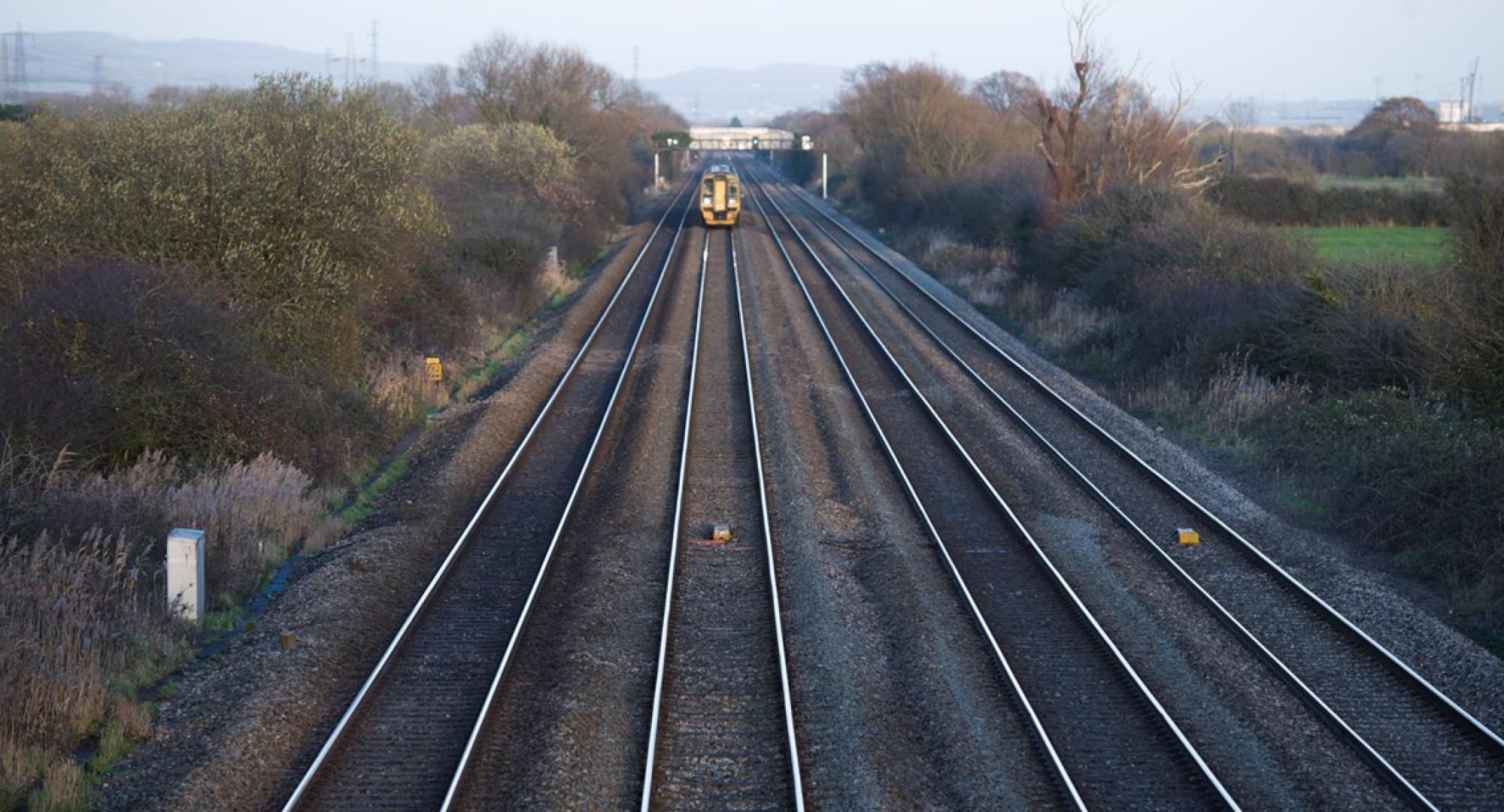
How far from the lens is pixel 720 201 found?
47812 mm

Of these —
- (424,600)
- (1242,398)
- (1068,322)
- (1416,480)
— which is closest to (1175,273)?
(1068,322)

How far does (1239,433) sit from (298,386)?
39.2ft

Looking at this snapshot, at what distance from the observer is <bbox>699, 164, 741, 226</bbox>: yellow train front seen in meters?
47.8

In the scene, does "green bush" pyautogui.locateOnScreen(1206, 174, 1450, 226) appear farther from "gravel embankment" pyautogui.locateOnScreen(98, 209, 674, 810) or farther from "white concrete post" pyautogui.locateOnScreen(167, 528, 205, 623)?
"white concrete post" pyautogui.locateOnScreen(167, 528, 205, 623)

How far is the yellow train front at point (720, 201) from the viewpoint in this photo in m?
47.8

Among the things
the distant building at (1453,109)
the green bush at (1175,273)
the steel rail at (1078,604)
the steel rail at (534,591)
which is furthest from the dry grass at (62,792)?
the distant building at (1453,109)

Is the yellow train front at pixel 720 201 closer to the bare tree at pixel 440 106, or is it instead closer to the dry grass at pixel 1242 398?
the bare tree at pixel 440 106

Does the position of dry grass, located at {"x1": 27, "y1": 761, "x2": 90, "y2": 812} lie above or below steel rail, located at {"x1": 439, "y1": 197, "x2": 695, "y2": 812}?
below

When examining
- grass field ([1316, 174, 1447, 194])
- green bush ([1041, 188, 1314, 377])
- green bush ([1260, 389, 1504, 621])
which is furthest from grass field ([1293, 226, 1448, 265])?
green bush ([1260, 389, 1504, 621])

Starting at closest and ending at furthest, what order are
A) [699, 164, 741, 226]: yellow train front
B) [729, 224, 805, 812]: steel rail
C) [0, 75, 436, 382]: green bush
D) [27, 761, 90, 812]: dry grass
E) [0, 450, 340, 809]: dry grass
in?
[27, 761, 90, 812]: dry grass → [729, 224, 805, 812]: steel rail → [0, 450, 340, 809]: dry grass → [0, 75, 436, 382]: green bush → [699, 164, 741, 226]: yellow train front

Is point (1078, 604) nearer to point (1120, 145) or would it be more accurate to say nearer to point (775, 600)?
point (775, 600)

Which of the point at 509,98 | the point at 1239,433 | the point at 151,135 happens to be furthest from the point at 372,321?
the point at 509,98

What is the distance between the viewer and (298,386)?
1481cm

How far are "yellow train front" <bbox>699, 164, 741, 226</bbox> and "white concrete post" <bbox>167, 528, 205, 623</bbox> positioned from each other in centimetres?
3867
